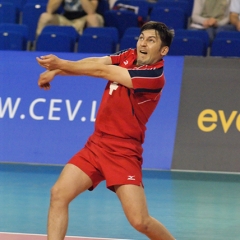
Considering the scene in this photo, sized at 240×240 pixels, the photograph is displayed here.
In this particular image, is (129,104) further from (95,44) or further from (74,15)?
(74,15)

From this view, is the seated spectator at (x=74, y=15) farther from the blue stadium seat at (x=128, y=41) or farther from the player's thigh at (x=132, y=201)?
the player's thigh at (x=132, y=201)

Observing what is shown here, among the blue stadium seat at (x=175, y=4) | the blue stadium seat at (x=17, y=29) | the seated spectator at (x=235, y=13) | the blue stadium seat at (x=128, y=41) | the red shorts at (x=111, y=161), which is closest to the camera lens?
the red shorts at (x=111, y=161)

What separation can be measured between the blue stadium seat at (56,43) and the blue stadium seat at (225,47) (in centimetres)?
221

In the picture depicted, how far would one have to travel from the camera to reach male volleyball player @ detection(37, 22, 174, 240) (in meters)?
4.66

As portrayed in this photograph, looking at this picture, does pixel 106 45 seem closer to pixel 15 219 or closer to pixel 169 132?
pixel 169 132

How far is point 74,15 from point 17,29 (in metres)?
1.04

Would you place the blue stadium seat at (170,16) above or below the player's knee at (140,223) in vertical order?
above

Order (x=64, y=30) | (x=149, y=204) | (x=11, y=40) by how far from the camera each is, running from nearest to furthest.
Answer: (x=149, y=204), (x=11, y=40), (x=64, y=30)

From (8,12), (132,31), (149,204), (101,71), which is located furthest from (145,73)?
(8,12)

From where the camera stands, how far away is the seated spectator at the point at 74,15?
422 inches

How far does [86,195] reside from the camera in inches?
299

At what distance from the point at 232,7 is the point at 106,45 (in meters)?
2.26

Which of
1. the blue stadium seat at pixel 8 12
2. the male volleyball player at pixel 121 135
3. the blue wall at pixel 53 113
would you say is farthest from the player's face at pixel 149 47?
the blue stadium seat at pixel 8 12

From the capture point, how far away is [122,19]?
35.4ft
